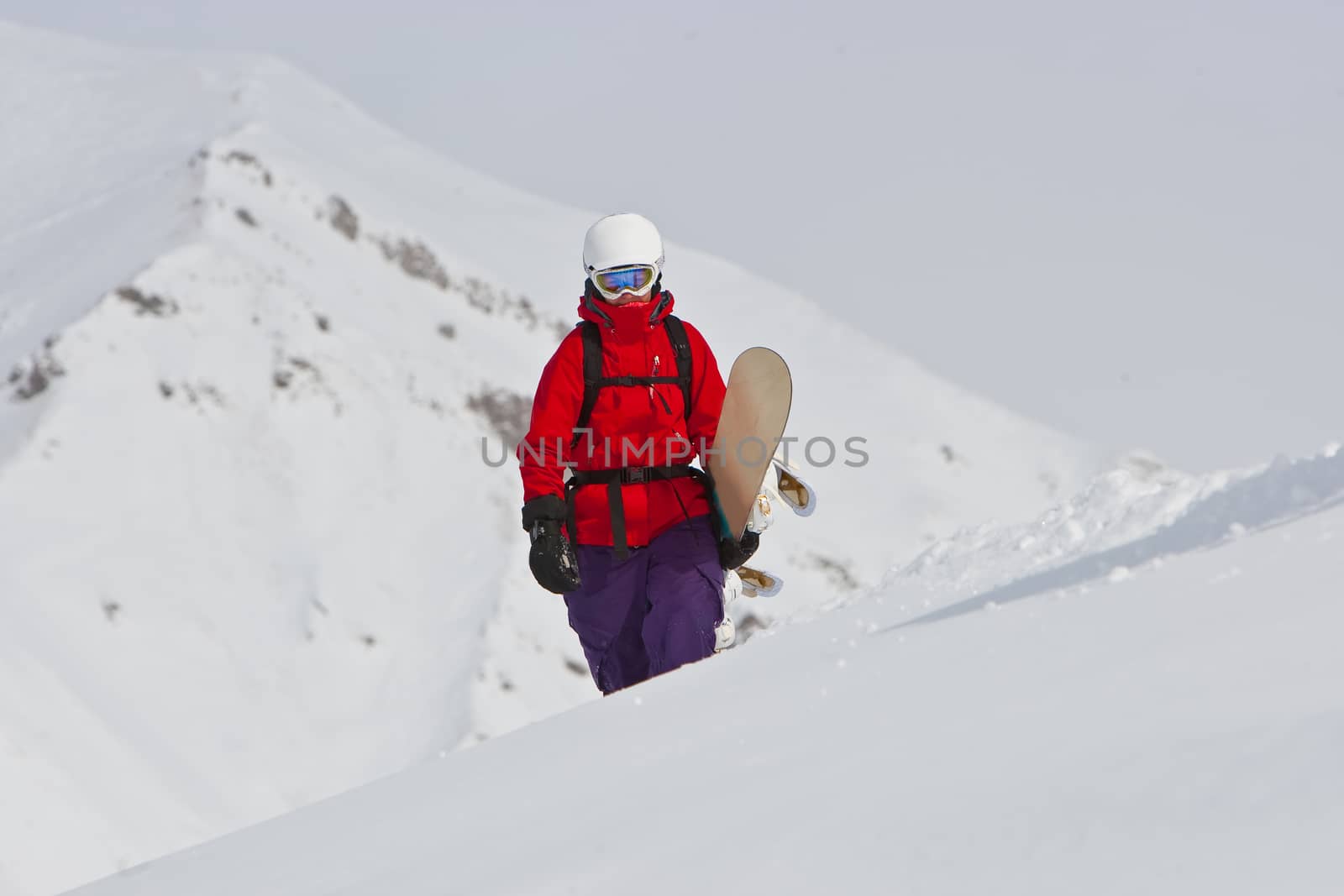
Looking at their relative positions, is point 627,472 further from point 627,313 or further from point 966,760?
point 966,760

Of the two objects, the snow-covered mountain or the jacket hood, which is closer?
the jacket hood

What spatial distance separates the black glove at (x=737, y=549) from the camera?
5.79m

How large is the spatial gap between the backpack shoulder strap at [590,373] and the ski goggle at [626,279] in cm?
19

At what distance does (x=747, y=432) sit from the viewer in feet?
18.9

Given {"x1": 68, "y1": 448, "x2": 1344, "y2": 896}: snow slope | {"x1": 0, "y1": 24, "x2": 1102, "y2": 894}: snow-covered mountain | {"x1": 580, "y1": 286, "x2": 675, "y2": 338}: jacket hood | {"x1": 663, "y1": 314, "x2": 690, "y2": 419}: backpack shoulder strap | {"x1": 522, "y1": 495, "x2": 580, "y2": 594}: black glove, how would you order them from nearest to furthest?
{"x1": 68, "y1": 448, "x2": 1344, "y2": 896}: snow slope → {"x1": 522, "y1": 495, "x2": 580, "y2": 594}: black glove → {"x1": 580, "y1": 286, "x2": 675, "y2": 338}: jacket hood → {"x1": 663, "y1": 314, "x2": 690, "y2": 419}: backpack shoulder strap → {"x1": 0, "y1": 24, "x2": 1102, "y2": 894}: snow-covered mountain

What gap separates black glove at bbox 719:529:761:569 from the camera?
19.0 feet

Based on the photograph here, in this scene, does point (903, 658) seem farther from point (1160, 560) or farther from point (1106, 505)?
point (1106, 505)

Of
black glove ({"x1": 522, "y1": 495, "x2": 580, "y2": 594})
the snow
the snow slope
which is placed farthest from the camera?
black glove ({"x1": 522, "y1": 495, "x2": 580, "y2": 594})

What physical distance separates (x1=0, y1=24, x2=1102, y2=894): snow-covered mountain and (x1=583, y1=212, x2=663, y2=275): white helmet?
30.8 ft

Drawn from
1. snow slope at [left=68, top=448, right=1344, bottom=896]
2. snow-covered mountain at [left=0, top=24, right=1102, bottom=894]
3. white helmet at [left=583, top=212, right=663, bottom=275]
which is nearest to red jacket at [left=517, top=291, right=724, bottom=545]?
white helmet at [left=583, top=212, right=663, bottom=275]

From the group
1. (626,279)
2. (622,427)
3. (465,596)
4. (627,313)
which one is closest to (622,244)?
(626,279)

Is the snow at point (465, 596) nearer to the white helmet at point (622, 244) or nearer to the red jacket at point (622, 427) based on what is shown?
the red jacket at point (622, 427)

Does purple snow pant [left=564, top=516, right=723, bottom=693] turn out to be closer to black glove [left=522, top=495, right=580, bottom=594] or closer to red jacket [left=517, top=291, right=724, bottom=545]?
red jacket [left=517, top=291, right=724, bottom=545]

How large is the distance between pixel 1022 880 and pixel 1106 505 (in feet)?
12.3
